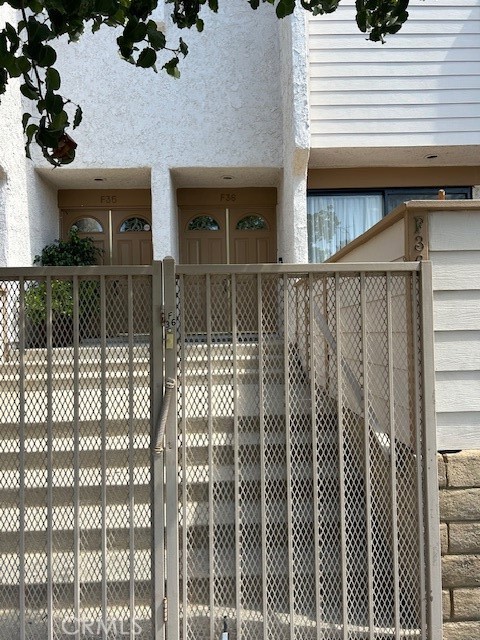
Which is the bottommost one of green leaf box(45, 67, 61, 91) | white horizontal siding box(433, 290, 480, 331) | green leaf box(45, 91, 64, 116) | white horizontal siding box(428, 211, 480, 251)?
white horizontal siding box(433, 290, 480, 331)

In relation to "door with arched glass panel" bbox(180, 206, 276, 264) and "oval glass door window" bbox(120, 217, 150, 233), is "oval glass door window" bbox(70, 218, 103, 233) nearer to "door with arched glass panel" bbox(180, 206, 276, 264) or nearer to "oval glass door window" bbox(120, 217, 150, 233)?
"oval glass door window" bbox(120, 217, 150, 233)

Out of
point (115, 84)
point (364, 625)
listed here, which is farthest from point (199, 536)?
point (115, 84)

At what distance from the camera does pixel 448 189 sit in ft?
25.7

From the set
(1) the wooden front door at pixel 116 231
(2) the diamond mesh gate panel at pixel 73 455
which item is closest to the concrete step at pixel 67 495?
(2) the diamond mesh gate panel at pixel 73 455

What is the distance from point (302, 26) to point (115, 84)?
2659 mm

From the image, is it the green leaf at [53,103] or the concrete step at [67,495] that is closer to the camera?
the green leaf at [53,103]

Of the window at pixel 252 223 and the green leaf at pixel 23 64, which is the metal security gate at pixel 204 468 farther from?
the window at pixel 252 223

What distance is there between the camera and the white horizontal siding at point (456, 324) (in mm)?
2955

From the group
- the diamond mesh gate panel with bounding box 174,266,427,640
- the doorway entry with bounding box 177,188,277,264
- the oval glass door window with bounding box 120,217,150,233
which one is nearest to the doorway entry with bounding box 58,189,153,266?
the oval glass door window with bounding box 120,217,150,233

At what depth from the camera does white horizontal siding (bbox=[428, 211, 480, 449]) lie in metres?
2.96

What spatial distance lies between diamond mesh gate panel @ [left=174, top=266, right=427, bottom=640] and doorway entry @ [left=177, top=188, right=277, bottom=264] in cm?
595

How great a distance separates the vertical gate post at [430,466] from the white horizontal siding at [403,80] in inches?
185

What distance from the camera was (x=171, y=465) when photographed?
272 cm

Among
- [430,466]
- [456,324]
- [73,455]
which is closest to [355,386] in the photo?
[430,466]
